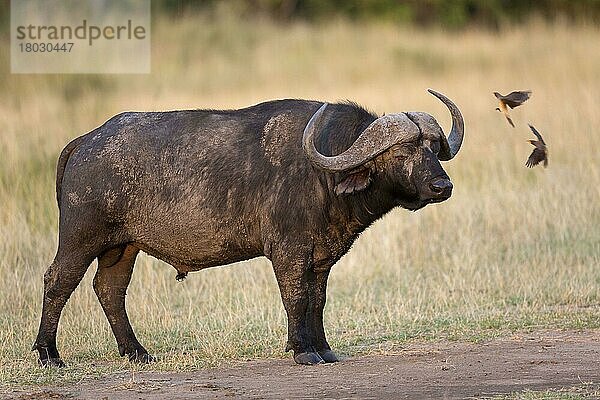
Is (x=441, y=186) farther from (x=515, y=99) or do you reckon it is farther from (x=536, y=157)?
(x=536, y=157)

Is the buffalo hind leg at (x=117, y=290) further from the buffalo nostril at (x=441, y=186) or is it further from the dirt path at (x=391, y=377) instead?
the buffalo nostril at (x=441, y=186)

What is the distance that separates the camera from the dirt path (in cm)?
Answer: 770

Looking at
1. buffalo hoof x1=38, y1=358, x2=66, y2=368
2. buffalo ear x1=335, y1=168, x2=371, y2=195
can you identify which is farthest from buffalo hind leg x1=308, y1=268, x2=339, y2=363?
buffalo hoof x1=38, y1=358, x2=66, y2=368

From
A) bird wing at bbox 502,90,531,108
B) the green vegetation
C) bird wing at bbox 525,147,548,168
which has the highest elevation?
the green vegetation

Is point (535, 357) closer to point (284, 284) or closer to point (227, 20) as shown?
point (284, 284)

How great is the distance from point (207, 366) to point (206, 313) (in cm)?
211

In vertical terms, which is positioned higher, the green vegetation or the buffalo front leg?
the green vegetation

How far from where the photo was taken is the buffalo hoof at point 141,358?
911 centimetres

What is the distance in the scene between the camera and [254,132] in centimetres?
895

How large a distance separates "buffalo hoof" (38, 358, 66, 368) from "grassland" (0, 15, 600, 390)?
0.14 meters

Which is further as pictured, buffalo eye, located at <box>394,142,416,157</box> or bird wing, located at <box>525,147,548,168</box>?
bird wing, located at <box>525,147,548,168</box>

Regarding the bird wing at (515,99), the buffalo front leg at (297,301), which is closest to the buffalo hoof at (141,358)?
the buffalo front leg at (297,301)

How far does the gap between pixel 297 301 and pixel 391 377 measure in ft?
3.11

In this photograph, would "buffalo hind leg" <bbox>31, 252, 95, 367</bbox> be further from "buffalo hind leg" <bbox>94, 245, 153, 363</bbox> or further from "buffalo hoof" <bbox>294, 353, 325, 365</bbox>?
"buffalo hoof" <bbox>294, 353, 325, 365</bbox>
